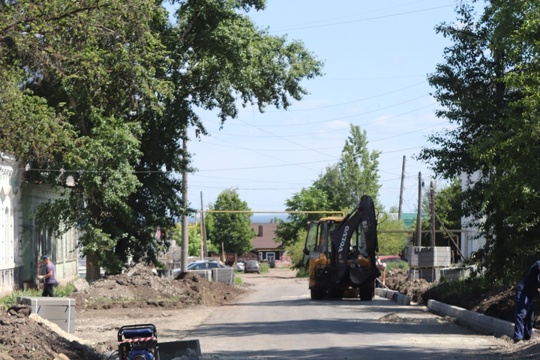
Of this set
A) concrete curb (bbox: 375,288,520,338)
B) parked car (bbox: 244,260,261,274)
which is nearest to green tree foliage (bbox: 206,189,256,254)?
parked car (bbox: 244,260,261,274)

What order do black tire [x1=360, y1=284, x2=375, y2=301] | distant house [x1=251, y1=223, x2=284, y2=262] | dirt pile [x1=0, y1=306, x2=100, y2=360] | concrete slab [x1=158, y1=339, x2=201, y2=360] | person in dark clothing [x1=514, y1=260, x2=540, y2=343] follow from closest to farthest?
dirt pile [x1=0, y1=306, x2=100, y2=360] < concrete slab [x1=158, y1=339, x2=201, y2=360] < person in dark clothing [x1=514, y1=260, x2=540, y2=343] < black tire [x1=360, y1=284, x2=375, y2=301] < distant house [x1=251, y1=223, x2=284, y2=262]

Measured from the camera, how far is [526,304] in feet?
58.2

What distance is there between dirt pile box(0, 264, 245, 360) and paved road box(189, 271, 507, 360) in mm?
2634

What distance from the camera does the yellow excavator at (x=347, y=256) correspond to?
35438 millimetres

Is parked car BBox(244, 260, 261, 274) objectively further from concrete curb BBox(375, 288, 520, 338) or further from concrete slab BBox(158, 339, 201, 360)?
concrete slab BBox(158, 339, 201, 360)

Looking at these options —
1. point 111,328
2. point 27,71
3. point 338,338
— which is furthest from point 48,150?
point 338,338

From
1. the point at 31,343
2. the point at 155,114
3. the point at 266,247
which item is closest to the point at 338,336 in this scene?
the point at 31,343

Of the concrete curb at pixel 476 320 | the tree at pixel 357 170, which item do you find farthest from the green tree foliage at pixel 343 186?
the concrete curb at pixel 476 320

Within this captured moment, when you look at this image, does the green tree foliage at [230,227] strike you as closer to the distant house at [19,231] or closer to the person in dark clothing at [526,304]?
the distant house at [19,231]

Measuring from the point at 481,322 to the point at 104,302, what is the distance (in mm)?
15265

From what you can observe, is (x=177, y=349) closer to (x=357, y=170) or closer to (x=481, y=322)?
(x=481, y=322)

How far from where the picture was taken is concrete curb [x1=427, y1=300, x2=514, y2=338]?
2053 centimetres

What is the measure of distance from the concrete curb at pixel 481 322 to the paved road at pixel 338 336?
314mm

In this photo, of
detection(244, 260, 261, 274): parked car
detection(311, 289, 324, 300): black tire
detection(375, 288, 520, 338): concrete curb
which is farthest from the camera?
detection(244, 260, 261, 274): parked car
